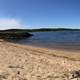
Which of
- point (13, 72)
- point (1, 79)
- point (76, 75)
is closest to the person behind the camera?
point (1, 79)

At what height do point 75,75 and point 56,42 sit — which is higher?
point 75,75

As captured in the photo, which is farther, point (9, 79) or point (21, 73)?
point (21, 73)

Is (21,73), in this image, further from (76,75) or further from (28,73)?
(76,75)

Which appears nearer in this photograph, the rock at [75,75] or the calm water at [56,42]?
the rock at [75,75]

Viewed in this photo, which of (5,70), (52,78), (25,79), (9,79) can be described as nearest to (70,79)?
(52,78)

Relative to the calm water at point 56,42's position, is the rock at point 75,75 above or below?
above

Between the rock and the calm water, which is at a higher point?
the rock

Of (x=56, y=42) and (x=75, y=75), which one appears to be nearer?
(x=75, y=75)

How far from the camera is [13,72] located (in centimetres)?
885

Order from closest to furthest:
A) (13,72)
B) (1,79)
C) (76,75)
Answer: (1,79) → (76,75) → (13,72)

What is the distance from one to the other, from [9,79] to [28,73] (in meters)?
1.44

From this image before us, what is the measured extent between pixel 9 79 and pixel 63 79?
82.4 inches

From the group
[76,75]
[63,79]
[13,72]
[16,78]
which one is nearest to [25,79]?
[16,78]

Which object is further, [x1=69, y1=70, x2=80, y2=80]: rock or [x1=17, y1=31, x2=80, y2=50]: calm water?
[x1=17, y1=31, x2=80, y2=50]: calm water
